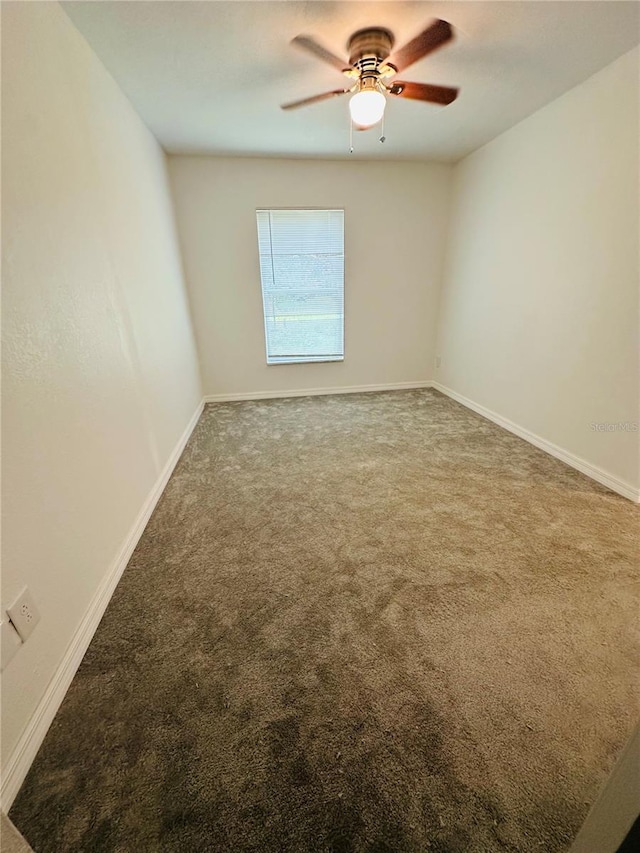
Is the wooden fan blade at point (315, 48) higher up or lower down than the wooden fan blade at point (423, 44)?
higher up

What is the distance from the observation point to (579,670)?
1.11 m

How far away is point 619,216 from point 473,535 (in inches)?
77.7

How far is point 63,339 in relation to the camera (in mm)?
1268

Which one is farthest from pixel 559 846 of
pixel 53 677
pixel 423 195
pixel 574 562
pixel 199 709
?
pixel 423 195

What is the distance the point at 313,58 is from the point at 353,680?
9.18 ft

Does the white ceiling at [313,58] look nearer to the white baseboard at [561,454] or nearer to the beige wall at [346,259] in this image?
the beige wall at [346,259]

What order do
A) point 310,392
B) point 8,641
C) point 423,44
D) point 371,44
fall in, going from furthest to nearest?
point 310,392
point 371,44
point 423,44
point 8,641

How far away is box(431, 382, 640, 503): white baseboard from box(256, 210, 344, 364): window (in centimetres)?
159

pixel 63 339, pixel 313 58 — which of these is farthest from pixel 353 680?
pixel 313 58

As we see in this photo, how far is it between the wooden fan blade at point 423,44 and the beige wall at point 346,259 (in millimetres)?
1827

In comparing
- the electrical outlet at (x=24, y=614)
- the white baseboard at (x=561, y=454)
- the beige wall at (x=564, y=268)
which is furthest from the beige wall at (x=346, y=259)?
the electrical outlet at (x=24, y=614)

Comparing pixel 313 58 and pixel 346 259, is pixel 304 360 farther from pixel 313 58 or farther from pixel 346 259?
pixel 313 58

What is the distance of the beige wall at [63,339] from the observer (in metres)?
1.00

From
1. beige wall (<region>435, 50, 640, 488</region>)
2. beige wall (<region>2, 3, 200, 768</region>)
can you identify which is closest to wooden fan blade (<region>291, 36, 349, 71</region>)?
beige wall (<region>2, 3, 200, 768</region>)
